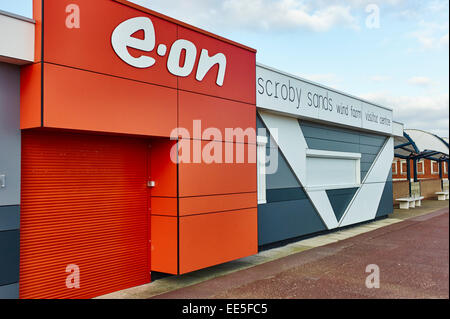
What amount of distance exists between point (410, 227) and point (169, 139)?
383 inches

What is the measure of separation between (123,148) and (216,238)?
7.68 feet

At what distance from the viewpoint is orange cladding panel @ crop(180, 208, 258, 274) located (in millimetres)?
6648

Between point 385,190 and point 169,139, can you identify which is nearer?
point 169,139

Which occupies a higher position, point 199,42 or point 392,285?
point 199,42

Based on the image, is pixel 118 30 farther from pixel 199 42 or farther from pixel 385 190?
pixel 385 190

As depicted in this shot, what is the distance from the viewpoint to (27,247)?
5.13 m

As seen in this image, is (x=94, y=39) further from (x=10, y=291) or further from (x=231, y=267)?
(x=231, y=267)

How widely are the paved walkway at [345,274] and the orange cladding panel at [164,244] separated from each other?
0.49 metres

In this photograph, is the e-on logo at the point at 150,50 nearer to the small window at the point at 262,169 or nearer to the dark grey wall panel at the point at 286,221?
the small window at the point at 262,169

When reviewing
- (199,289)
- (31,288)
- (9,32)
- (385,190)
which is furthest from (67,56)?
(385,190)

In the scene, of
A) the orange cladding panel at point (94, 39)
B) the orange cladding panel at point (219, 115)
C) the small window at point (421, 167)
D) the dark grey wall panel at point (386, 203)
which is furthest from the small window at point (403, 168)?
the orange cladding panel at point (94, 39)

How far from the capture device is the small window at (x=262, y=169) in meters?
9.22

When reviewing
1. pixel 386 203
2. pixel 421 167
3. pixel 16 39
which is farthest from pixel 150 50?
pixel 421 167

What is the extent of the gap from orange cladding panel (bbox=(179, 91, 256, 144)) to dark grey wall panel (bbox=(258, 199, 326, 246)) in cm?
205
